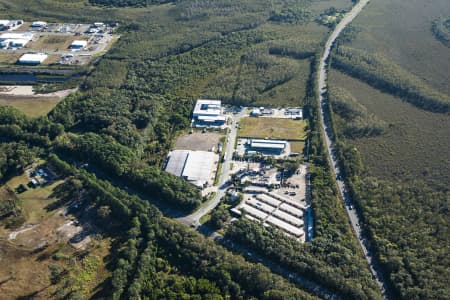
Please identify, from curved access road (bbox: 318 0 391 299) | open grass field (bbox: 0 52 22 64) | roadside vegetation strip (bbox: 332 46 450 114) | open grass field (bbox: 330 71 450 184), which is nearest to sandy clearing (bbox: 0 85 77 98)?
open grass field (bbox: 0 52 22 64)

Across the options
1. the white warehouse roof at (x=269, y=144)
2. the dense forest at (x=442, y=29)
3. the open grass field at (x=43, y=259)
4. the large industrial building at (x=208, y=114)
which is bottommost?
the open grass field at (x=43, y=259)

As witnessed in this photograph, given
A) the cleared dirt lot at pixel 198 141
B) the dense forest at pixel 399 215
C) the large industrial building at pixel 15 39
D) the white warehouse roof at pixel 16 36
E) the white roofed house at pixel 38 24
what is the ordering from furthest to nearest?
the white roofed house at pixel 38 24, the white warehouse roof at pixel 16 36, the large industrial building at pixel 15 39, the cleared dirt lot at pixel 198 141, the dense forest at pixel 399 215

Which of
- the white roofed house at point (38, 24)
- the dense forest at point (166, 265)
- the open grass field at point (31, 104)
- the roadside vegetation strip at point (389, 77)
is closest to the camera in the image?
the dense forest at point (166, 265)

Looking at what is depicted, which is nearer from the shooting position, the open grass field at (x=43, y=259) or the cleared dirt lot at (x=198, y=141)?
the open grass field at (x=43, y=259)

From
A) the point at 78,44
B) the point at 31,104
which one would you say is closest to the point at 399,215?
the point at 31,104

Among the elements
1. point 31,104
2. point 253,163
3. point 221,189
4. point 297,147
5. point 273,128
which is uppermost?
point 273,128

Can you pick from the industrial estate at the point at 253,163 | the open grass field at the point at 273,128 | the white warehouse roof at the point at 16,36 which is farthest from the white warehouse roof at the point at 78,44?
the open grass field at the point at 273,128

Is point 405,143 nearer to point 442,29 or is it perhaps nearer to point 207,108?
point 207,108

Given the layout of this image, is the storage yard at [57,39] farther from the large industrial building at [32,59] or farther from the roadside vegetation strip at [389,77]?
the roadside vegetation strip at [389,77]
